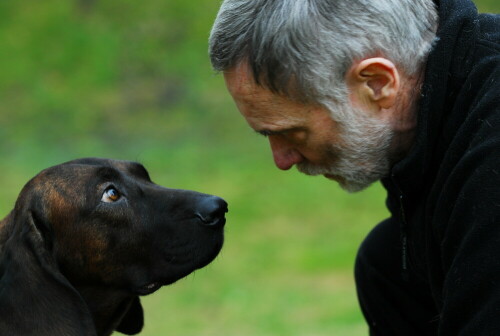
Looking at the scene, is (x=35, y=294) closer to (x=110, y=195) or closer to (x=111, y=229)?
(x=111, y=229)

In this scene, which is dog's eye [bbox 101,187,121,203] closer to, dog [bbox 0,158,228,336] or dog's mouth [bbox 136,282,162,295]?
dog [bbox 0,158,228,336]

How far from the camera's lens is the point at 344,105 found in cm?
425

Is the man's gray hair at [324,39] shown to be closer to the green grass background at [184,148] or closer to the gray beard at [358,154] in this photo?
the gray beard at [358,154]

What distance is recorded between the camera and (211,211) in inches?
172

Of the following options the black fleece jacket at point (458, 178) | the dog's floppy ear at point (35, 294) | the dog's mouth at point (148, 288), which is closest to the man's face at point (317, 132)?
the black fleece jacket at point (458, 178)

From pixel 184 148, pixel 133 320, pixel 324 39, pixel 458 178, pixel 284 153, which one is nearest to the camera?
pixel 458 178

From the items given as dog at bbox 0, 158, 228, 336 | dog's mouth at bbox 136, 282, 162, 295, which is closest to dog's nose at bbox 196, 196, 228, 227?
dog at bbox 0, 158, 228, 336

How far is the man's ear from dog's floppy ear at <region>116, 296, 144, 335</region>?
5.04 ft

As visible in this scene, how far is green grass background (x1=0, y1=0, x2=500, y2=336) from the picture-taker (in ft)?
29.4

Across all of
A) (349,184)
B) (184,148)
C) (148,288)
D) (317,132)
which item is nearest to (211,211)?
(148,288)

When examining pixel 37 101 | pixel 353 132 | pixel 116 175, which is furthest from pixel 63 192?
pixel 37 101

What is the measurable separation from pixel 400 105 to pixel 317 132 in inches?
15.5

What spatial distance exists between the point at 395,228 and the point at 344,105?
3.31 ft

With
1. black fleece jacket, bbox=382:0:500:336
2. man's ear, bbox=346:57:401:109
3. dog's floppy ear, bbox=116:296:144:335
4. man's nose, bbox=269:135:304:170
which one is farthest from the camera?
dog's floppy ear, bbox=116:296:144:335
